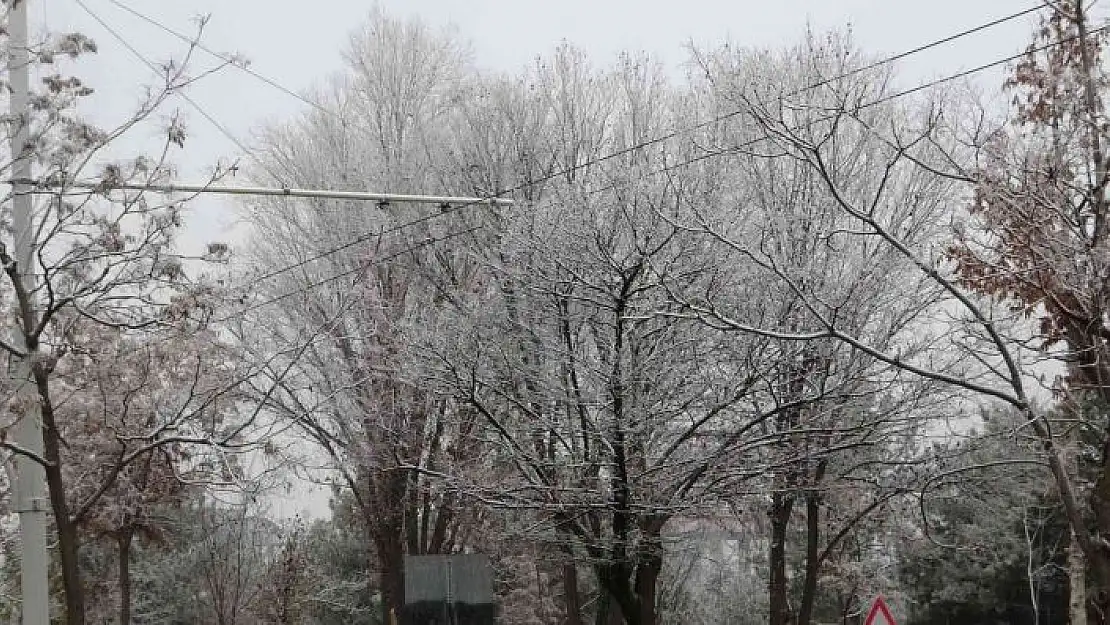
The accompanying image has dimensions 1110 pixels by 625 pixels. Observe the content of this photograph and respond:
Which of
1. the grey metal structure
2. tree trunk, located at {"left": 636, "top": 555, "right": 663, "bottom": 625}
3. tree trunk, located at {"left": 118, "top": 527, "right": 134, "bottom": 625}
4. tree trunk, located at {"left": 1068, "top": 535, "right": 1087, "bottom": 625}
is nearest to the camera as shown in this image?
the grey metal structure

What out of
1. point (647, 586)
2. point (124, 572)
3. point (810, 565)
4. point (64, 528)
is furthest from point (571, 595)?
point (64, 528)

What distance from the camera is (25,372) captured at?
10578mm

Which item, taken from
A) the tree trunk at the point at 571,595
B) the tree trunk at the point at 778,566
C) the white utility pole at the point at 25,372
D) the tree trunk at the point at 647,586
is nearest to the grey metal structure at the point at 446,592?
the tree trunk at the point at 647,586

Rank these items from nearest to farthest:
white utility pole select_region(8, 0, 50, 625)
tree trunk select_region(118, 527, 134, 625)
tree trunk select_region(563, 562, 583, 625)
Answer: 1. white utility pole select_region(8, 0, 50, 625)
2. tree trunk select_region(563, 562, 583, 625)
3. tree trunk select_region(118, 527, 134, 625)

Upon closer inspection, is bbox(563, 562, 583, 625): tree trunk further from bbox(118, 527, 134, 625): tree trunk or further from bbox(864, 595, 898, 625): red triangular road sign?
bbox(864, 595, 898, 625): red triangular road sign

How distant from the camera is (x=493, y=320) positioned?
19.6m

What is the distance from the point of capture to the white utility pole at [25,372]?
414 inches

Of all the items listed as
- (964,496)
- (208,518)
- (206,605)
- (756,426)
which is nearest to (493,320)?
(756,426)

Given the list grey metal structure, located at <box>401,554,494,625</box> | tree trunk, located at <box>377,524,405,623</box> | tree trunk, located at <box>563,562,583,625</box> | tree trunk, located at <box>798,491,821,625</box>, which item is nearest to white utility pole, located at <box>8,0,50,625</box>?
grey metal structure, located at <box>401,554,494,625</box>

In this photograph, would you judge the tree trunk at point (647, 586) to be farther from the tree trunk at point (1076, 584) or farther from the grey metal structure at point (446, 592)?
the tree trunk at point (1076, 584)

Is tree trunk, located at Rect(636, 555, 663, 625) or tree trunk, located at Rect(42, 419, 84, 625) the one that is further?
tree trunk, located at Rect(636, 555, 663, 625)

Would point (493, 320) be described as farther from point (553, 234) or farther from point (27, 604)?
point (27, 604)

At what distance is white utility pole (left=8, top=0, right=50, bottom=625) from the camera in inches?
414

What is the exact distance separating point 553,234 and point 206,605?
24.3m
